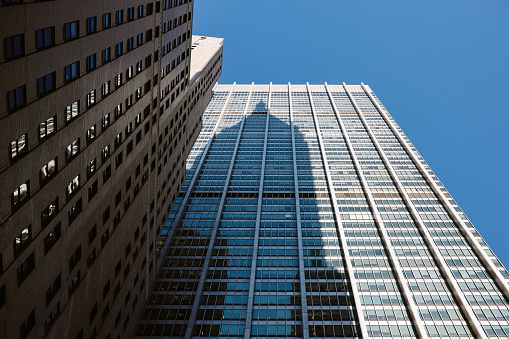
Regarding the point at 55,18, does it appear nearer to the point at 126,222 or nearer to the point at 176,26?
the point at 126,222

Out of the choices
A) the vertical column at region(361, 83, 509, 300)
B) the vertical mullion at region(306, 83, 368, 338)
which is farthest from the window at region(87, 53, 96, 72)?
the vertical column at region(361, 83, 509, 300)

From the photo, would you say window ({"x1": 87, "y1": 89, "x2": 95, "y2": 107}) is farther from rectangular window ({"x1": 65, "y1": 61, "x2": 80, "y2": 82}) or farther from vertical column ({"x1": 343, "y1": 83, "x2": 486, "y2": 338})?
vertical column ({"x1": 343, "y1": 83, "x2": 486, "y2": 338})

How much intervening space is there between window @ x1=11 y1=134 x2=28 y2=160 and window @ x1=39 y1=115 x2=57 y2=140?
5.60 ft

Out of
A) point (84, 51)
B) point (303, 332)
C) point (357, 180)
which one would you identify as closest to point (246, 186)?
point (357, 180)

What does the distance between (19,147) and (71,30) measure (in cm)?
1015

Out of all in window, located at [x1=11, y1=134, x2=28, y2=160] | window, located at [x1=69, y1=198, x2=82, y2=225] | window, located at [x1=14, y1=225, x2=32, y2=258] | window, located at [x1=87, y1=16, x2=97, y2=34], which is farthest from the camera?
window, located at [x1=69, y1=198, x2=82, y2=225]

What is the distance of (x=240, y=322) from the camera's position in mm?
61531

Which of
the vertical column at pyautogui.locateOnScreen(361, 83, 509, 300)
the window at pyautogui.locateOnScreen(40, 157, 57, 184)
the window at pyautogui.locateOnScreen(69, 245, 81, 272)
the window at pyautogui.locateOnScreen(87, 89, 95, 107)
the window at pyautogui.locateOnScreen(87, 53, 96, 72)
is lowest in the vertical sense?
the window at pyautogui.locateOnScreen(69, 245, 81, 272)

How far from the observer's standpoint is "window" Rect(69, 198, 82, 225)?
29.9 m

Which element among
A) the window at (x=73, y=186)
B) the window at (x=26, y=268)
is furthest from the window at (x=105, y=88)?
the window at (x=26, y=268)

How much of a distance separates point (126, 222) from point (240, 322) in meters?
30.7

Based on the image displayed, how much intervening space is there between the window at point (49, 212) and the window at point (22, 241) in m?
1.55

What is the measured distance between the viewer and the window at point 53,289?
91.0ft

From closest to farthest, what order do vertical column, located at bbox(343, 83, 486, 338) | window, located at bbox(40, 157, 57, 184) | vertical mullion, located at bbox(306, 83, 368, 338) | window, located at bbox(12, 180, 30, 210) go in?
window, located at bbox(12, 180, 30, 210) < window, located at bbox(40, 157, 57, 184) < vertical column, located at bbox(343, 83, 486, 338) < vertical mullion, located at bbox(306, 83, 368, 338)
